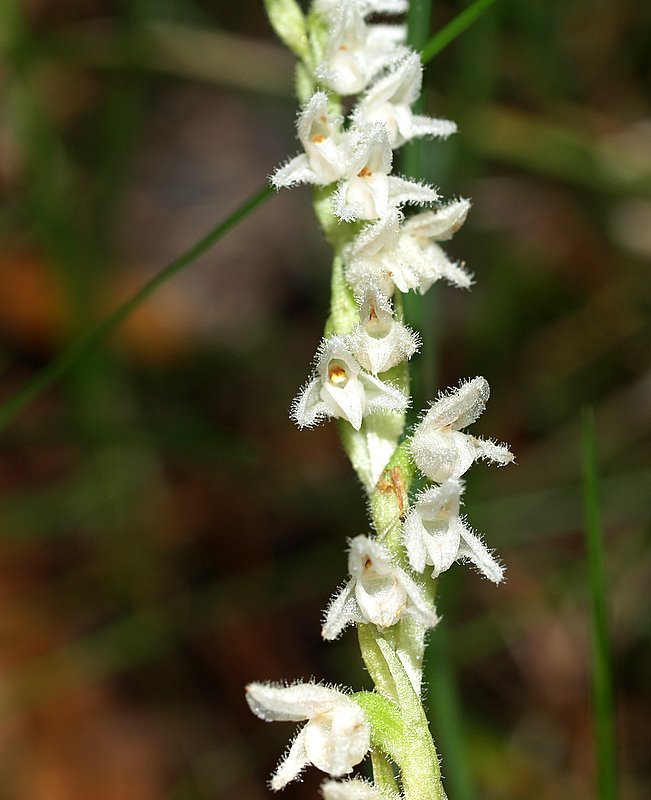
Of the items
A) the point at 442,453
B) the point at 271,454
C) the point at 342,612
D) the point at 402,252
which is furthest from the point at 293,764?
the point at 271,454

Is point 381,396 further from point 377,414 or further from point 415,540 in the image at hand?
point 415,540

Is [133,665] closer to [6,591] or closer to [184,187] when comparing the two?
[6,591]

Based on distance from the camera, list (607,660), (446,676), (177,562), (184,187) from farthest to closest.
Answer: (184,187)
(177,562)
(446,676)
(607,660)

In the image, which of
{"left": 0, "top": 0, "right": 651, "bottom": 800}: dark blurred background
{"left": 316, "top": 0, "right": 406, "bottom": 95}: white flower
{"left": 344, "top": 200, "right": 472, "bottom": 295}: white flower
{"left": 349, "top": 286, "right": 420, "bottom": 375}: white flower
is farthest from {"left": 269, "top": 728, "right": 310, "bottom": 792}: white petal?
{"left": 0, "top": 0, "right": 651, "bottom": 800}: dark blurred background

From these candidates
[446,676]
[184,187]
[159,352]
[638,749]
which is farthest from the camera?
[184,187]

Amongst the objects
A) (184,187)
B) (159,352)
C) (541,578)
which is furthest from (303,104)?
(184,187)

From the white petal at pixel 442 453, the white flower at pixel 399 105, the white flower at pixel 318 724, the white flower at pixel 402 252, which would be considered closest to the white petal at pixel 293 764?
the white flower at pixel 318 724

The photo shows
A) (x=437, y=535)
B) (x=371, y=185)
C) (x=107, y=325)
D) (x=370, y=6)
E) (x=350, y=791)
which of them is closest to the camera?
(x=350, y=791)
